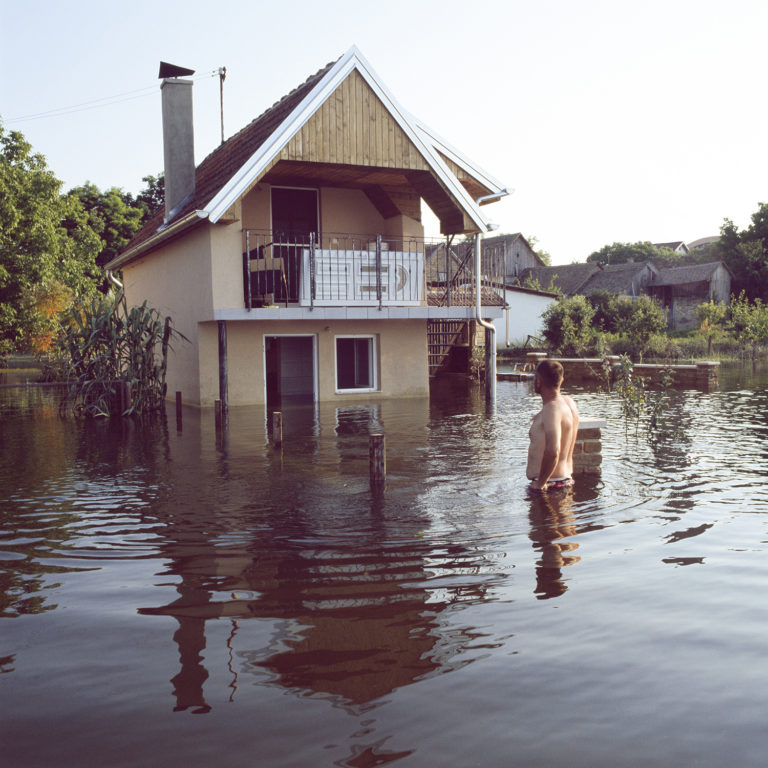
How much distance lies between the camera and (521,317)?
144 ft

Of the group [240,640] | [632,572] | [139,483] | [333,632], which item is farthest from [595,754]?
[139,483]

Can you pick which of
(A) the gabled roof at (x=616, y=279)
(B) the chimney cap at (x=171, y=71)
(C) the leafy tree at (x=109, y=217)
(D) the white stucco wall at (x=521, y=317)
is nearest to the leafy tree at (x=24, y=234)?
(C) the leafy tree at (x=109, y=217)

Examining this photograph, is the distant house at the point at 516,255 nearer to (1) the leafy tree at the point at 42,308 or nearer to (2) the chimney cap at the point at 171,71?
(1) the leafy tree at the point at 42,308

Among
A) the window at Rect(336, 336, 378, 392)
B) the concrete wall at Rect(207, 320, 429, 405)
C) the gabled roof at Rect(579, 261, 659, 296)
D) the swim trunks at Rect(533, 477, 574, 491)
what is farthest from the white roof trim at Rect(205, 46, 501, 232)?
the gabled roof at Rect(579, 261, 659, 296)

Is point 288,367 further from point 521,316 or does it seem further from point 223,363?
point 521,316

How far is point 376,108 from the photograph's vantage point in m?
16.9

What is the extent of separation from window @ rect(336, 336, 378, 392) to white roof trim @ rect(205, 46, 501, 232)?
4372 mm

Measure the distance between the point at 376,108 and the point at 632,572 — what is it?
44.6ft

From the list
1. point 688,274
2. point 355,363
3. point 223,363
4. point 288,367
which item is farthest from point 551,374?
point 688,274

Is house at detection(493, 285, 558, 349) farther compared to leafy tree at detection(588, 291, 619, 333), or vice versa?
house at detection(493, 285, 558, 349)

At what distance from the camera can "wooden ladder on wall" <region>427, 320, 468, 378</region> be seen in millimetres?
24703

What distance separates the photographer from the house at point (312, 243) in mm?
16422

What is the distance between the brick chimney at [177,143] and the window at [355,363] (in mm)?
5157

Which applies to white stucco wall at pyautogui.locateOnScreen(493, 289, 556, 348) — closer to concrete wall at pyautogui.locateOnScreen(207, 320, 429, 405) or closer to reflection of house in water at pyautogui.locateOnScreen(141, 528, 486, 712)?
concrete wall at pyautogui.locateOnScreen(207, 320, 429, 405)
